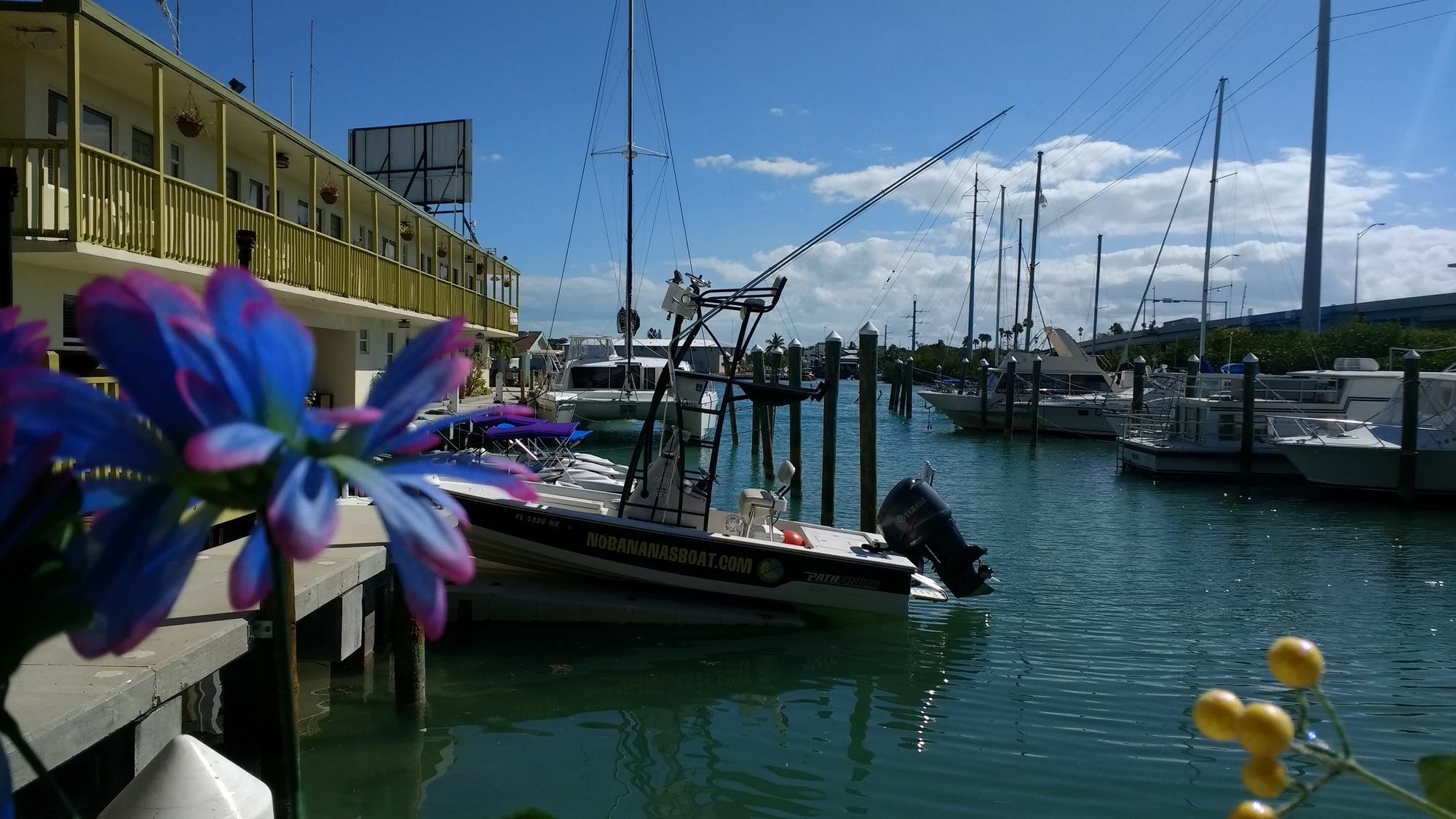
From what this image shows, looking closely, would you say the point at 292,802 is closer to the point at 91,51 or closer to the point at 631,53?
the point at 91,51

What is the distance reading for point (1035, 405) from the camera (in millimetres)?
39750

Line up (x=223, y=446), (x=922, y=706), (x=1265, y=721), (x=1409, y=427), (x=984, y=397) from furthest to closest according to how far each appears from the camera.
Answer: (x=984, y=397) → (x=1409, y=427) → (x=922, y=706) → (x=1265, y=721) → (x=223, y=446)

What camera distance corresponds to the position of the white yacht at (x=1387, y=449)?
76.0 feet

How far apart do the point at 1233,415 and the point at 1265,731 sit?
31106 mm

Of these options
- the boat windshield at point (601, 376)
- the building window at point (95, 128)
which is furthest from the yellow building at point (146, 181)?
the boat windshield at point (601, 376)

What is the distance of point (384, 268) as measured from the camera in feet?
65.1

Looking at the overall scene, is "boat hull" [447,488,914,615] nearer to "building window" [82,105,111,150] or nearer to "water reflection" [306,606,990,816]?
"water reflection" [306,606,990,816]

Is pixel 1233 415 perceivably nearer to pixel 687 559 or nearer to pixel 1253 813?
pixel 687 559

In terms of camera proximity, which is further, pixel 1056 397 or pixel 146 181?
→ pixel 1056 397

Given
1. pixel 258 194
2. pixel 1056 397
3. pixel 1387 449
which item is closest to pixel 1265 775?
pixel 258 194

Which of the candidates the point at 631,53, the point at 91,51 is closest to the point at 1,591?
the point at 91,51

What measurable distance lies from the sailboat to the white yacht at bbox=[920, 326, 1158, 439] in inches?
515

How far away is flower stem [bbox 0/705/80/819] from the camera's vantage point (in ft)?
2.67

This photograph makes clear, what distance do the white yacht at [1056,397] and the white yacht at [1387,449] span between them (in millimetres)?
14107
